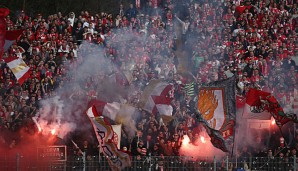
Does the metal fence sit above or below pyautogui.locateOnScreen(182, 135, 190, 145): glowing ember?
below

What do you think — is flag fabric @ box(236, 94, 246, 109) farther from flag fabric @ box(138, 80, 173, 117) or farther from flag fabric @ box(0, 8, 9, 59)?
flag fabric @ box(0, 8, 9, 59)

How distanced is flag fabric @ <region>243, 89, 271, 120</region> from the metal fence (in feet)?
7.86

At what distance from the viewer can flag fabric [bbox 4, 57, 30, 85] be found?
27.2 metres

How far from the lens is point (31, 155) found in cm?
2250

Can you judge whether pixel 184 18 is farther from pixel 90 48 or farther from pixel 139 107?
pixel 139 107

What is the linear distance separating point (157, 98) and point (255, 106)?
3248 mm

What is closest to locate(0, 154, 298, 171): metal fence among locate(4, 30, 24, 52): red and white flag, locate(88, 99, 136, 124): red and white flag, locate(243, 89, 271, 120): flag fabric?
locate(243, 89, 271, 120): flag fabric

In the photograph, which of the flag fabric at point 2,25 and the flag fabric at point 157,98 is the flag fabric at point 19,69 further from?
the flag fabric at point 157,98

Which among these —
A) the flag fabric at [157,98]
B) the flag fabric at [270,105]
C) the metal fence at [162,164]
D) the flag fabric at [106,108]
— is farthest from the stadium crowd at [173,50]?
the metal fence at [162,164]

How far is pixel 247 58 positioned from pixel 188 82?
2097mm

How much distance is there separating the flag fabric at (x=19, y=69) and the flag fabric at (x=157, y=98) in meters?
3.63

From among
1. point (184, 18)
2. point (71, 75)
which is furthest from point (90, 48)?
point (184, 18)

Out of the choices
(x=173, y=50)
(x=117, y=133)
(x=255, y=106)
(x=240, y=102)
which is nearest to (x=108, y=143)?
(x=117, y=133)

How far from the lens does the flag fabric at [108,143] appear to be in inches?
861
